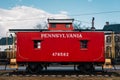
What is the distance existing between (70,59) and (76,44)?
1.50 metres

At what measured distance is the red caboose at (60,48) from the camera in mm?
27688

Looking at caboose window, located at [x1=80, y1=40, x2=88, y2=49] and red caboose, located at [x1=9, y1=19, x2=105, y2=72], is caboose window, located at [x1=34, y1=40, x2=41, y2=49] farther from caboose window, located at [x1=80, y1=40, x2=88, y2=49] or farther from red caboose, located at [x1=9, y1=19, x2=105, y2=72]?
caboose window, located at [x1=80, y1=40, x2=88, y2=49]

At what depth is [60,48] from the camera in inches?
1100

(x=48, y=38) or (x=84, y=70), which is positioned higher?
(x=48, y=38)

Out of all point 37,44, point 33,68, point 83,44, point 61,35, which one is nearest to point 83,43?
point 83,44

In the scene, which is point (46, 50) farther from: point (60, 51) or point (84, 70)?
point (84, 70)

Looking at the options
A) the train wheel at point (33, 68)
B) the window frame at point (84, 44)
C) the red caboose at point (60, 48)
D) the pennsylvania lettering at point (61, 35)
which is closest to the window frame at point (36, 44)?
the red caboose at point (60, 48)

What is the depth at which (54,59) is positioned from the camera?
91.1ft

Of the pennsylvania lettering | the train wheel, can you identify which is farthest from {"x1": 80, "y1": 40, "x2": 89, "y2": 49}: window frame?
the train wheel

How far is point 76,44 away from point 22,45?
5092 mm

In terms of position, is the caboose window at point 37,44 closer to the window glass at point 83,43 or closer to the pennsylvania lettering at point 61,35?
the pennsylvania lettering at point 61,35

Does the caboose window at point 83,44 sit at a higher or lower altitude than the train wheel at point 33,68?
higher

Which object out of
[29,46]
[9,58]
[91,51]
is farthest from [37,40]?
[91,51]

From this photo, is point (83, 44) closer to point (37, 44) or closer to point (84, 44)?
point (84, 44)
